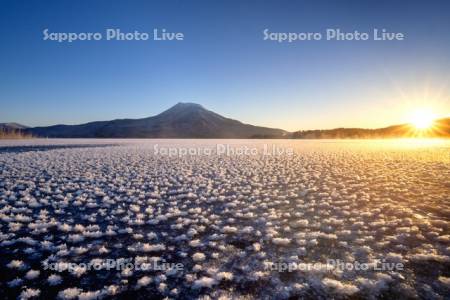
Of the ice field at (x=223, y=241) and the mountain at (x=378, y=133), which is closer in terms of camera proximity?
the ice field at (x=223, y=241)

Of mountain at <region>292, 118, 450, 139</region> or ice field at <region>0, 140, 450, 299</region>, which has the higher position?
mountain at <region>292, 118, 450, 139</region>

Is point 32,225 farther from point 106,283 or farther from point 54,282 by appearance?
point 106,283

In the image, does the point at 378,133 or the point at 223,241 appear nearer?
the point at 223,241

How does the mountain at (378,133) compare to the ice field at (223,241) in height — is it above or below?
Result: above

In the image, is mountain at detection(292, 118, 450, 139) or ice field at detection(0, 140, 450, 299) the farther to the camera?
mountain at detection(292, 118, 450, 139)
